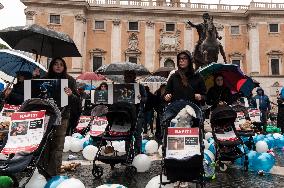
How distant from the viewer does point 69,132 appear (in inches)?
363

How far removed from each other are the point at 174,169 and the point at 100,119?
416 centimetres

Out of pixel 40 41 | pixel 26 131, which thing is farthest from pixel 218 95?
pixel 26 131

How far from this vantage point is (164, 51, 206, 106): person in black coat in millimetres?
4543

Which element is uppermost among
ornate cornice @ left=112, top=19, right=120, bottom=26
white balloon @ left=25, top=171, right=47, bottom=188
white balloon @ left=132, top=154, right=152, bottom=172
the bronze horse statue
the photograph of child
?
ornate cornice @ left=112, top=19, right=120, bottom=26

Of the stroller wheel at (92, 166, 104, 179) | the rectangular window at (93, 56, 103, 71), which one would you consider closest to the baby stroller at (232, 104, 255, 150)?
the stroller wheel at (92, 166, 104, 179)

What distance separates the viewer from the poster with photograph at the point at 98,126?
7.61 metres

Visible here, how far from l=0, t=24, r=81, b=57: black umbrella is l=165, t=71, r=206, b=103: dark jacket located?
1.86 m

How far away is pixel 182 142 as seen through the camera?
4039mm

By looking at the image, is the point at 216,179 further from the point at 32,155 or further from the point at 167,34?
the point at 167,34

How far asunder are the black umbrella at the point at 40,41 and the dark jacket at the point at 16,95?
0.69 m

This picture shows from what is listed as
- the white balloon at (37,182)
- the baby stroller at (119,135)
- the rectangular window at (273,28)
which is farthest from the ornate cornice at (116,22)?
the white balloon at (37,182)

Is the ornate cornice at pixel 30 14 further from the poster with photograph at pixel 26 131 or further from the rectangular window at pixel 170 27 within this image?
the poster with photograph at pixel 26 131

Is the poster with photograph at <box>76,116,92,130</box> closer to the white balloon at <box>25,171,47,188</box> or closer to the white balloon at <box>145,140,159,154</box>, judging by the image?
the white balloon at <box>145,140,159,154</box>

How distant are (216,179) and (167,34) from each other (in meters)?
32.4
